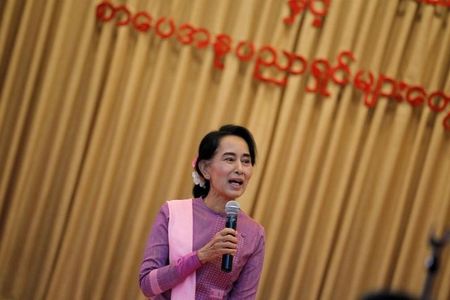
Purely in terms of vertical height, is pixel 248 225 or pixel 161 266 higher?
pixel 248 225

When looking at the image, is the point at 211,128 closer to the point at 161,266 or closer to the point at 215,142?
the point at 215,142

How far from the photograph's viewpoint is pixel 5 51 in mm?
4043

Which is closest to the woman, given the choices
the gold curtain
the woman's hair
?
the woman's hair

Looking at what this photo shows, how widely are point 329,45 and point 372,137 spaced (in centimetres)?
55

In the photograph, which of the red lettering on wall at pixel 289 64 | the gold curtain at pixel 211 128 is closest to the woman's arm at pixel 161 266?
the gold curtain at pixel 211 128

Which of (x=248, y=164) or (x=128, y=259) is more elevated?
(x=248, y=164)

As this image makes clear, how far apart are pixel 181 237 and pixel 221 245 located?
254mm

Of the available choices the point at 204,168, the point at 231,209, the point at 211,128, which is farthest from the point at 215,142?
the point at 211,128

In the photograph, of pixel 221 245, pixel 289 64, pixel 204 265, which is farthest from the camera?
pixel 289 64

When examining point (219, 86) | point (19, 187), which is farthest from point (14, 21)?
point (219, 86)

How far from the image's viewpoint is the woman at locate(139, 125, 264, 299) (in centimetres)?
250

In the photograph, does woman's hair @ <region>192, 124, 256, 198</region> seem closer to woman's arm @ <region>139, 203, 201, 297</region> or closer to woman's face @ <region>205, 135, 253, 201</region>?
A: woman's face @ <region>205, 135, 253, 201</region>

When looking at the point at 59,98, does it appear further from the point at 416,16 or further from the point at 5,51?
the point at 416,16

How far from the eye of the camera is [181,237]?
2570mm
